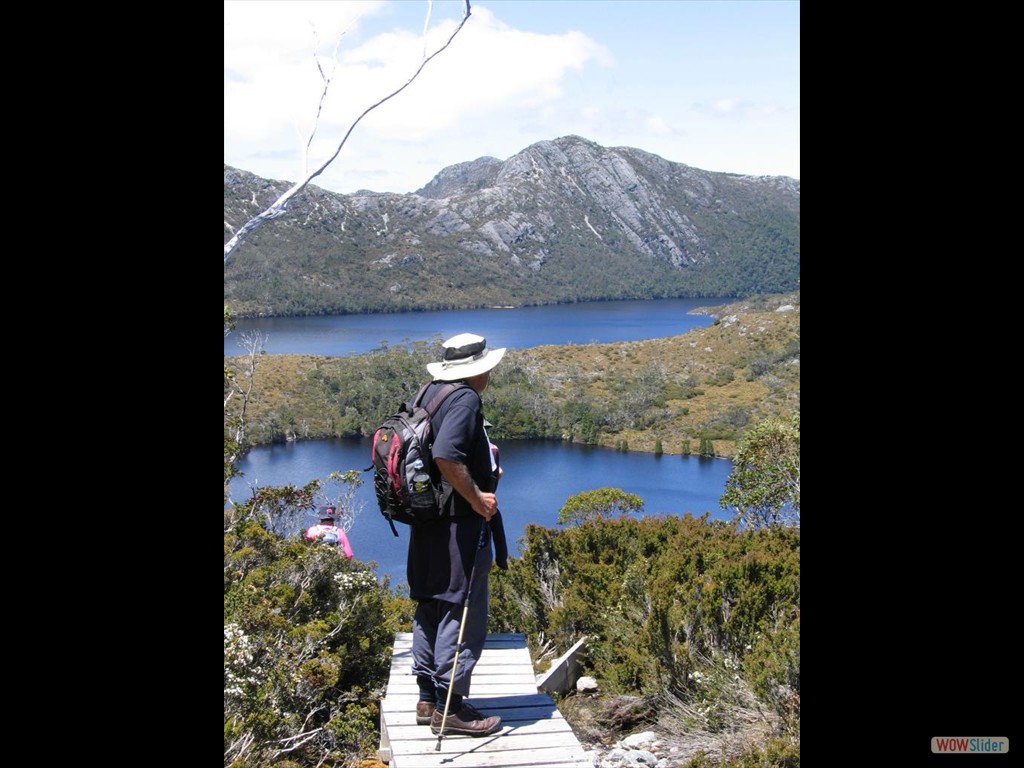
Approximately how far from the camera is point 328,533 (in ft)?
20.4

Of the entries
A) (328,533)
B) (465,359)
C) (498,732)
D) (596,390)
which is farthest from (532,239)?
(498,732)

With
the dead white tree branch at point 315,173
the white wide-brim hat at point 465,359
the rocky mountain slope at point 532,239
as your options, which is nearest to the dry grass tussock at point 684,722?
the white wide-brim hat at point 465,359

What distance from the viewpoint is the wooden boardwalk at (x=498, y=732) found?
126 inches

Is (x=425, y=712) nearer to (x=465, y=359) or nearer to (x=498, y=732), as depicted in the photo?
(x=498, y=732)

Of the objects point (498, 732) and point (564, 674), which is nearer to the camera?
point (498, 732)

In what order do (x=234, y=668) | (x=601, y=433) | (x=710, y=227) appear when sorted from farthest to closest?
(x=710, y=227), (x=601, y=433), (x=234, y=668)

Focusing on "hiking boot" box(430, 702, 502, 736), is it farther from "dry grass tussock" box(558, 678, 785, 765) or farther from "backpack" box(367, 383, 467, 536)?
"dry grass tussock" box(558, 678, 785, 765)

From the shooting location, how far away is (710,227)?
523ft

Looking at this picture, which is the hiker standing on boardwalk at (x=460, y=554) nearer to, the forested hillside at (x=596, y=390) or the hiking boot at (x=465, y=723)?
the hiking boot at (x=465, y=723)

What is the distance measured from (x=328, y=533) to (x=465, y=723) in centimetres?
306

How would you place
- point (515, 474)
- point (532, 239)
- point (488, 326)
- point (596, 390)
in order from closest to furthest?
point (515, 474), point (596, 390), point (488, 326), point (532, 239)
